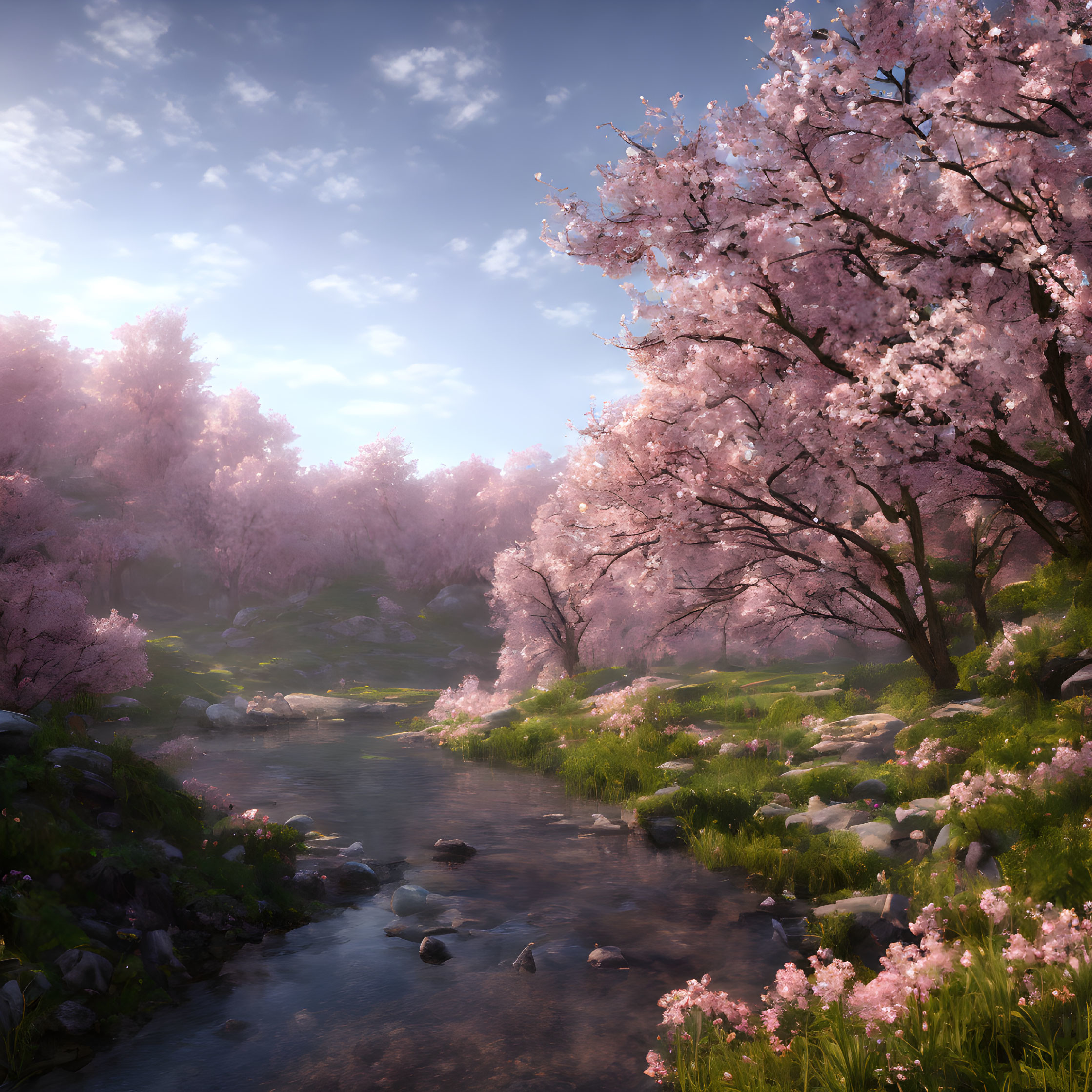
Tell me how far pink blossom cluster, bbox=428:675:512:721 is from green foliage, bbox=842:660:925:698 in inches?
545

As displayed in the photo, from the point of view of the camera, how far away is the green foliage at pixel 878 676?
2067 cm

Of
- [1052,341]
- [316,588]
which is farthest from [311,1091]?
[316,588]

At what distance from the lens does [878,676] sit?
21266mm

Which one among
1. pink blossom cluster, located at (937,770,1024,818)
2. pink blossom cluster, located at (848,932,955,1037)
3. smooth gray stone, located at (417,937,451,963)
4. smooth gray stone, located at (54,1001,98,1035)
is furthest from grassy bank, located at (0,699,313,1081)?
pink blossom cluster, located at (937,770,1024,818)

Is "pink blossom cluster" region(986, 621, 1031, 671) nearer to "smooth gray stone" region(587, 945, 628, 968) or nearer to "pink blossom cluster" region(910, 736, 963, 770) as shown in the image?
"pink blossom cluster" region(910, 736, 963, 770)

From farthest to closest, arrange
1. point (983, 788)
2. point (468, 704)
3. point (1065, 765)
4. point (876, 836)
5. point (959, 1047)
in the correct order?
1. point (468, 704)
2. point (876, 836)
3. point (983, 788)
4. point (1065, 765)
5. point (959, 1047)

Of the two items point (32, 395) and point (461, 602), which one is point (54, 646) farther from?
point (461, 602)

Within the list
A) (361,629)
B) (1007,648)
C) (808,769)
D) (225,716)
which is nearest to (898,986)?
(1007,648)

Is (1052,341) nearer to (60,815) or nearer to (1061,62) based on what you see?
(1061,62)

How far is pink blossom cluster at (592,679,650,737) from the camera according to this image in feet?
67.9

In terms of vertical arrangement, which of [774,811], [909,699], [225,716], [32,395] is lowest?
[774,811]

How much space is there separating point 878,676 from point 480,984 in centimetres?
1730

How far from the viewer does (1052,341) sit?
33.6 feet

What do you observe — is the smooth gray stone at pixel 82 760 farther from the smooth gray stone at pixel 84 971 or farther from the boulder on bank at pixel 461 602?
the boulder on bank at pixel 461 602
